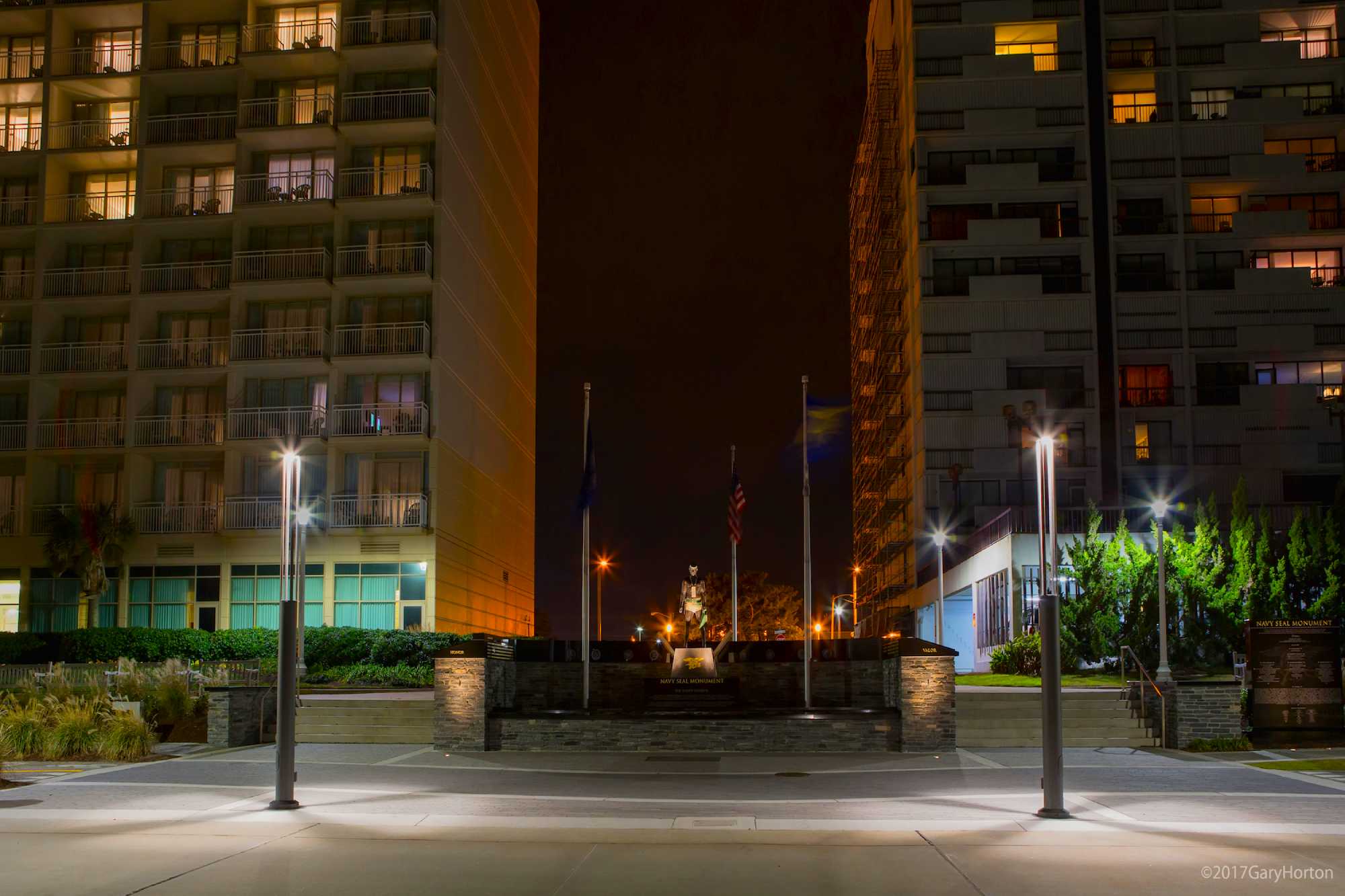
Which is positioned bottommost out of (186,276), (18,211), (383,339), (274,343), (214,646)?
(214,646)

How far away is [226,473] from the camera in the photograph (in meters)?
50.8

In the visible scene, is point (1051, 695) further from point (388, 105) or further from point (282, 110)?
point (282, 110)

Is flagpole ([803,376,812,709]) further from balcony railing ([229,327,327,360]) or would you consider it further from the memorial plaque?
balcony railing ([229,327,327,360])

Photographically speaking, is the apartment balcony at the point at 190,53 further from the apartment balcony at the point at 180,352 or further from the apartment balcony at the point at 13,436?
the apartment balcony at the point at 13,436

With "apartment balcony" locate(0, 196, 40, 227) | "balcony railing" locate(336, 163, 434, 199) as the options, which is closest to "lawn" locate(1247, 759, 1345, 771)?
"balcony railing" locate(336, 163, 434, 199)

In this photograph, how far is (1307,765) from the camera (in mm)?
22703

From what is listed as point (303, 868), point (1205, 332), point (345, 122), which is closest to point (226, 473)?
point (345, 122)

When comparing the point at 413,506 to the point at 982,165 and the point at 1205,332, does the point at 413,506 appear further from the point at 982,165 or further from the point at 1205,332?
the point at 1205,332

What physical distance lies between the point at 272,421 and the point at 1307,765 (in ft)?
131

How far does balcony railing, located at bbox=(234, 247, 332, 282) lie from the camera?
52.1m

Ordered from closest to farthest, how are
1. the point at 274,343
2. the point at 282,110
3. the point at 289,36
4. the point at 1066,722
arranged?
the point at 1066,722, the point at 274,343, the point at 282,110, the point at 289,36

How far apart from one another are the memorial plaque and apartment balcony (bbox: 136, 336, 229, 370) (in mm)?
41631

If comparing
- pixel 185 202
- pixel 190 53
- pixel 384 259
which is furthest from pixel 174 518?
pixel 190 53

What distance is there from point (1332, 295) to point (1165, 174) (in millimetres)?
10617
